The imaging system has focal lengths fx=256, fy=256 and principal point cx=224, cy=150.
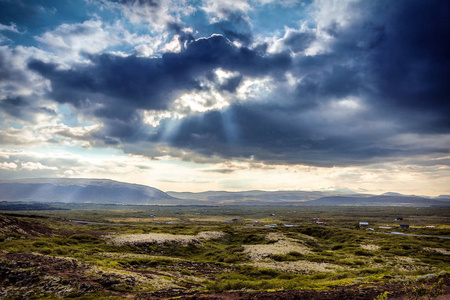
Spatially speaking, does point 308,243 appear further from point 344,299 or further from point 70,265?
point 70,265

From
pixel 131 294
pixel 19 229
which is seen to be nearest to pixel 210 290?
pixel 131 294

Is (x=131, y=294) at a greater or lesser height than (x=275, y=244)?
greater

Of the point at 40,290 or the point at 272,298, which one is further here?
the point at 40,290

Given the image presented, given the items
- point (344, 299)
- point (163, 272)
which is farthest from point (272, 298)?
point (163, 272)

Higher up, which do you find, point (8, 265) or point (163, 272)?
point (8, 265)

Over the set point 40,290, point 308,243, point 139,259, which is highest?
point 40,290

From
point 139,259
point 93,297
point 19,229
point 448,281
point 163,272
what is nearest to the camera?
point 93,297

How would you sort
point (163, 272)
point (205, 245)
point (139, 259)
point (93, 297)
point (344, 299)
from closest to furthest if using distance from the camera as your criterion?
point (344, 299), point (93, 297), point (163, 272), point (139, 259), point (205, 245)

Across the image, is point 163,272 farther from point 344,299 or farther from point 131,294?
point 344,299

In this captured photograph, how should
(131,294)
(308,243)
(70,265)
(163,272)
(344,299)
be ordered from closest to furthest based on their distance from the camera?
1. (344,299)
2. (131,294)
3. (70,265)
4. (163,272)
5. (308,243)

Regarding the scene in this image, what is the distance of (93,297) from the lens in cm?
2519

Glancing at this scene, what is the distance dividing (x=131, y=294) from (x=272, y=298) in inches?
574

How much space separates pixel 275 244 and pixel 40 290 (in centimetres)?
6040

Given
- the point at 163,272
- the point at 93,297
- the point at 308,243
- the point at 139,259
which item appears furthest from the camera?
the point at 308,243
